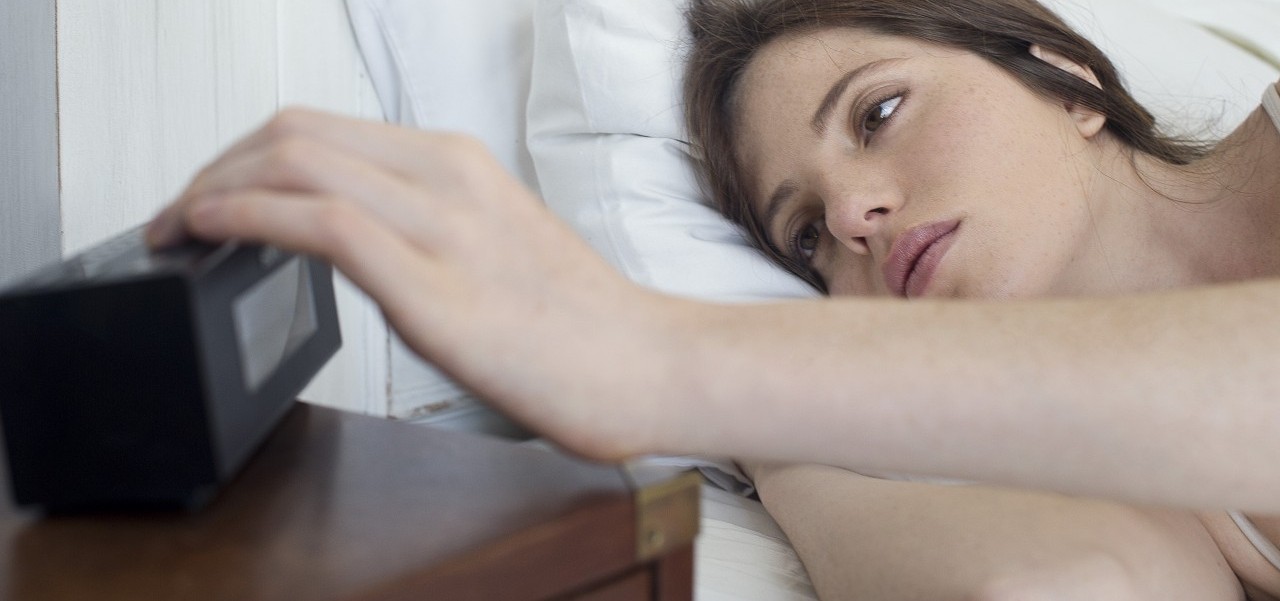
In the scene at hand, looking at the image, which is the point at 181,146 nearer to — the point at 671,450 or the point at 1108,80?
the point at 671,450

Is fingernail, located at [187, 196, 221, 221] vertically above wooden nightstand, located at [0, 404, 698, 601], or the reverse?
fingernail, located at [187, 196, 221, 221]

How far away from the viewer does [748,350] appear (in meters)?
0.42

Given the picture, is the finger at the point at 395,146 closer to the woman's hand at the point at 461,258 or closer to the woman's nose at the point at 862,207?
the woman's hand at the point at 461,258

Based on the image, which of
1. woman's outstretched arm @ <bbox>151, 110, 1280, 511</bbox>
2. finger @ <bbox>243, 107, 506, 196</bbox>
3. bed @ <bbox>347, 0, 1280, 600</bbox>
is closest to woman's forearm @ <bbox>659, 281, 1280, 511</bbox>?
woman's outstretched arm @ <bbox>151, 110, 1280, 511</bbox>

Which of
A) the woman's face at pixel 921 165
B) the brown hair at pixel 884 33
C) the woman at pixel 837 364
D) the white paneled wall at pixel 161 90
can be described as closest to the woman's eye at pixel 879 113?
the woman's face at pixel 921 165

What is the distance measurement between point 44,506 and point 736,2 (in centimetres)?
94

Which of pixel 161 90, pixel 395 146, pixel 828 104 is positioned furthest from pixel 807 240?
pixel 395 146

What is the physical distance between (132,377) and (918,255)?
2.30 ft

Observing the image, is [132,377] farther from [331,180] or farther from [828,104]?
[828,104]

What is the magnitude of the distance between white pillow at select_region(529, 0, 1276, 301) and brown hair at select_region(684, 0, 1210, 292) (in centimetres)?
3

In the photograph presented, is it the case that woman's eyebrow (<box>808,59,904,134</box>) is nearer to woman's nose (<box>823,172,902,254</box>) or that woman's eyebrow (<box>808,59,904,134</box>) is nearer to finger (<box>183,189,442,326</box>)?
woman's nose (<box>823,172,902,254</box>)

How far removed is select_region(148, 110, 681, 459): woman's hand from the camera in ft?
1.22

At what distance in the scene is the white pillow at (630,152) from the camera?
106 centimetres

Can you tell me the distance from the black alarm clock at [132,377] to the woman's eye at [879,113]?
2.26 feet
